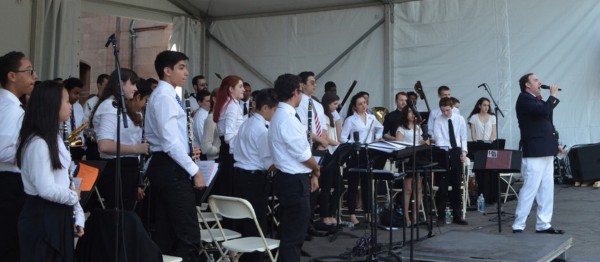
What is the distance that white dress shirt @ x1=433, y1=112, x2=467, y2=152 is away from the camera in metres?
8.81

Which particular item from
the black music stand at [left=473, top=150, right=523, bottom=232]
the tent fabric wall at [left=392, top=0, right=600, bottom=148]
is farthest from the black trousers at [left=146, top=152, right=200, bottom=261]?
the tent fabric wall at [left=392, top=0, right=600, bottom=148]

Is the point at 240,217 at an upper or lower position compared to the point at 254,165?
lower

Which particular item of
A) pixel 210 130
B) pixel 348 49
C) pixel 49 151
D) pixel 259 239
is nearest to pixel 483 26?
pixel 348 49

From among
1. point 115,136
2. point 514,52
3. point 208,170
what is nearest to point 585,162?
point 514,52

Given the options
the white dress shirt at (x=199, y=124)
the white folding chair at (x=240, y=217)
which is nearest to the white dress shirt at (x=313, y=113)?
the white dress shirt at (x=199, y=124)

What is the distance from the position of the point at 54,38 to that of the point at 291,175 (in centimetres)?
713

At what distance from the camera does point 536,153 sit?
736 cm

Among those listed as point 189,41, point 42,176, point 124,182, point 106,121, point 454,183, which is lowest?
point 454,183

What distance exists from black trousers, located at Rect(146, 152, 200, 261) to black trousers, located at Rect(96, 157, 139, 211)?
0.80m

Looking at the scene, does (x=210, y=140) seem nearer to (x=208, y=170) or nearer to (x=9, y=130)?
(x=208, y=170)

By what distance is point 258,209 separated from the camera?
5652mm

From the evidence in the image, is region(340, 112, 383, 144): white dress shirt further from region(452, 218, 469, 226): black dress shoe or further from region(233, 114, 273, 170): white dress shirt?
region(233, 114, 273, 170): white dress shirt

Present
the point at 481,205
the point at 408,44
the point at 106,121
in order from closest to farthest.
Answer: the point at 106,121
the point at 481,205
the point at 408,44

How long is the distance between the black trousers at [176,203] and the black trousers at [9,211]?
2.94 feet
